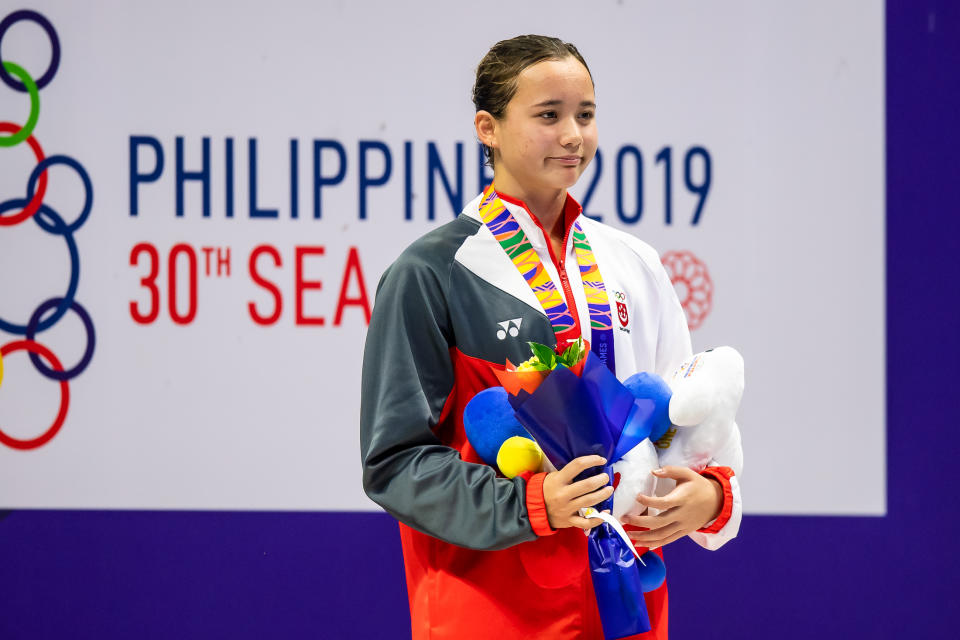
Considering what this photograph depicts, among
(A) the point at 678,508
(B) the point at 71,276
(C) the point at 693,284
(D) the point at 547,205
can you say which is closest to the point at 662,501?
(A) the point at 678,508

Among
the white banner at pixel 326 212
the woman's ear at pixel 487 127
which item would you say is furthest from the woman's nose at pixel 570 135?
the white banner at pixel 326 212

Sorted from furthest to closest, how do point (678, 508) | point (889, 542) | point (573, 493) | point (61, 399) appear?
point (889, 542) < point (61, 399) < point (678, 508) < point (573, 493)

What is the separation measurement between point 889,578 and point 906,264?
884 mm

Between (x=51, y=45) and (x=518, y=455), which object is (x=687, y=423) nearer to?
(x=518, y=455)

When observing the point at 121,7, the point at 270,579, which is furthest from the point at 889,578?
the point at 121,7

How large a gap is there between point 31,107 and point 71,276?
0.47m

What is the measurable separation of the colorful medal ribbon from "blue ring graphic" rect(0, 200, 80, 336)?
161cm

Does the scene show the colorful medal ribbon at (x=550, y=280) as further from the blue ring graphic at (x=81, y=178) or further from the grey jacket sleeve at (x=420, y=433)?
the blue ring graphic at (x=81, y=178)

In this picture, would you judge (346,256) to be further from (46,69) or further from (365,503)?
(46,69)

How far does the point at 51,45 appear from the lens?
272 centimetres

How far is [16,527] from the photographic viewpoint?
2711mm

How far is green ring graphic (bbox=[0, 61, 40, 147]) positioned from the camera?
2.71 meters

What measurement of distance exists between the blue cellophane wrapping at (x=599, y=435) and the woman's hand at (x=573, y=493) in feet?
0.10

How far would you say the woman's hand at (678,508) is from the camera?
128cm
